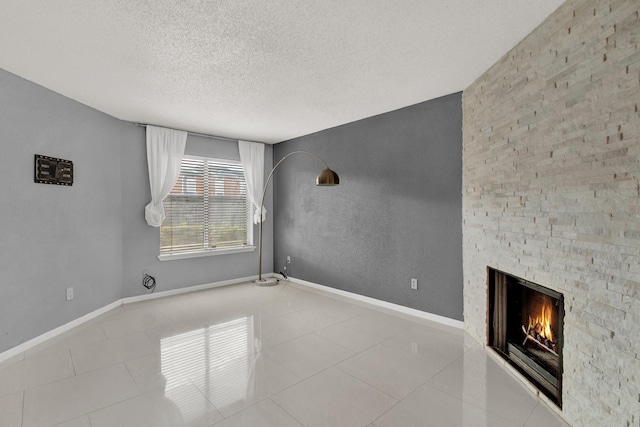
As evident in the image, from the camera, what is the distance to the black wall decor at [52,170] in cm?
314

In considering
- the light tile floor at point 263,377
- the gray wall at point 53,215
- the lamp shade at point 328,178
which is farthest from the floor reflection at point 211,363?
the lamp shade at point 328,178

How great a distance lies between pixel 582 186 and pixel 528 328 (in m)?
1.49

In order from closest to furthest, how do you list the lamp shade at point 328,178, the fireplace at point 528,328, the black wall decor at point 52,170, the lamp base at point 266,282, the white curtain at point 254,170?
the fireplace at point 528,328, the black wall decor at point 52,170, the lamp shade at point 328,178, the lamp base at point 266,282, the white curtain at point 254,170

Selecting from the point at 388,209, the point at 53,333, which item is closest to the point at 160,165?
the point at 53,333

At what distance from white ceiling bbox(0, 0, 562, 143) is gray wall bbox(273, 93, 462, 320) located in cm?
49

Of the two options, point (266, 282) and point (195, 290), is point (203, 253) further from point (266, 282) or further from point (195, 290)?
point (266, 282)

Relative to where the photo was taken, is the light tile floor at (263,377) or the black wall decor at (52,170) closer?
the light tile floor at (263,377)

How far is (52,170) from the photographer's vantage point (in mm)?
3303

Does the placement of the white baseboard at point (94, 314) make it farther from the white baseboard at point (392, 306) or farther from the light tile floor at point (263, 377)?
the white baseboard at point (392, 306)

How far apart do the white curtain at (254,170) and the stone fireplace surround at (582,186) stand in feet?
13.8

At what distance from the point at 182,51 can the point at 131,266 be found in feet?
11.1

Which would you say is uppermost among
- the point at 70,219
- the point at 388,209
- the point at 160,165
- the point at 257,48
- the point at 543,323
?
the point at 257,48

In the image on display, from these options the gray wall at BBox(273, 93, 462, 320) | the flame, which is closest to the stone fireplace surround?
the flame

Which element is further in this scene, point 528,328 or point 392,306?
point 392,306
